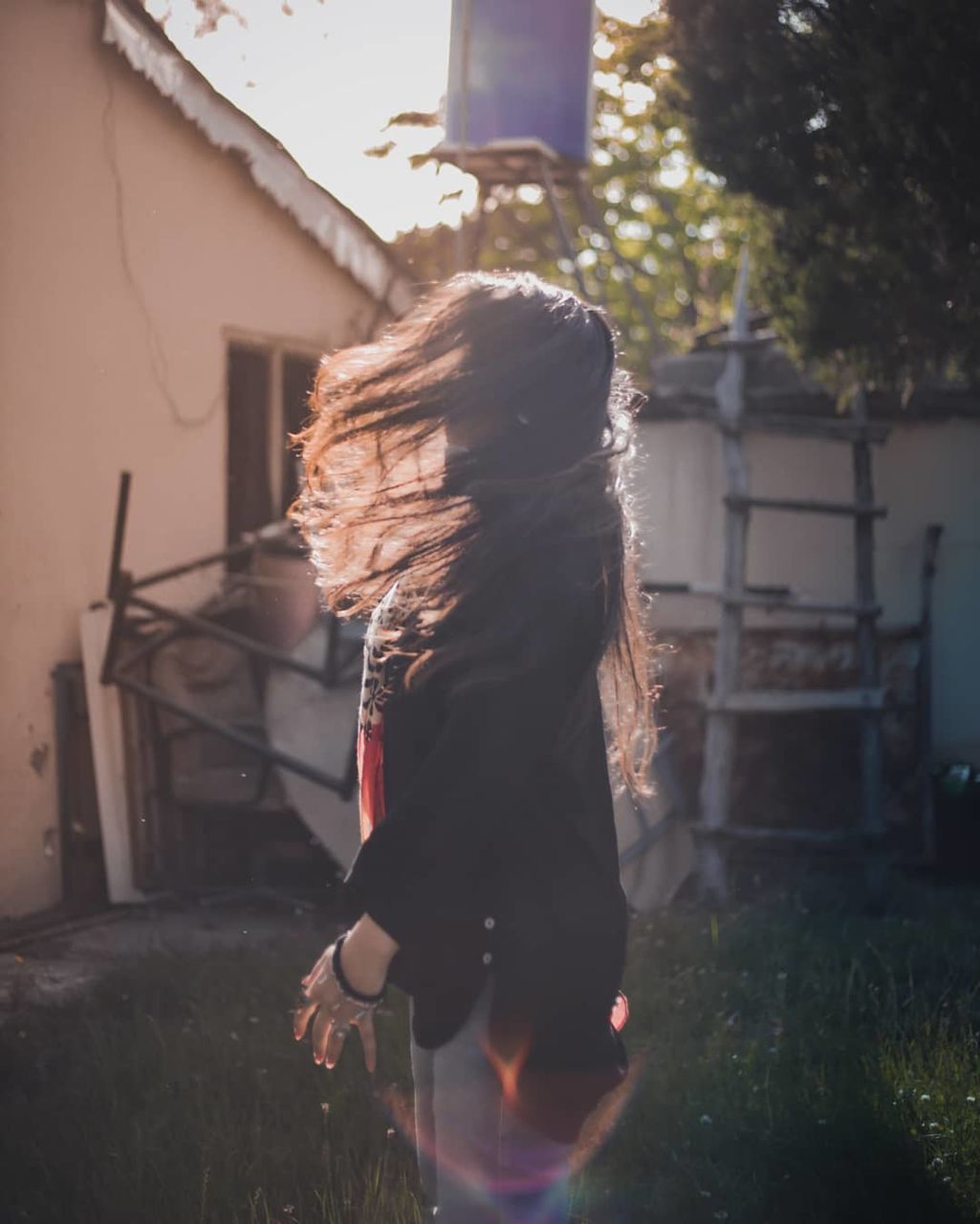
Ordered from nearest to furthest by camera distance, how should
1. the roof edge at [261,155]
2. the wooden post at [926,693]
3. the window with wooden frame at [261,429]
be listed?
the roof edge at [261,155] < the wooden post at [926,693] < the window with wooden frame at [261,429]

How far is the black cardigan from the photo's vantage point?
2176mm

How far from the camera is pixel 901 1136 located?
3.80 m

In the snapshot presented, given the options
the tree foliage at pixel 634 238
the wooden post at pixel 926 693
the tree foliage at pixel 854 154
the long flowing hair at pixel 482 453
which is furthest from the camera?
the tree foliage at pixel 634 238

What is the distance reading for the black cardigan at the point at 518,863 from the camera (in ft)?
7.14

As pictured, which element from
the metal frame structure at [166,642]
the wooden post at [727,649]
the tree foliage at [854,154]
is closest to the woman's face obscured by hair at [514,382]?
the tree foliage at [854,154]

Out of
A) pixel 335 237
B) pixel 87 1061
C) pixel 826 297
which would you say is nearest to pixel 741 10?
pixel 826 297

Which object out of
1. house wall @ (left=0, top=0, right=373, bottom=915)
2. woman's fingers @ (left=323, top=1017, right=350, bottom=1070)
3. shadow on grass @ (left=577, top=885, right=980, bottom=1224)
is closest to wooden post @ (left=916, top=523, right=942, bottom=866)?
shadow on grass @ (left=577, top=885, right=980, bottom=1224)

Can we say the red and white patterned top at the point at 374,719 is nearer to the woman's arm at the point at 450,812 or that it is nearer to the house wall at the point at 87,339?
the woman's arm at the point at 450,812

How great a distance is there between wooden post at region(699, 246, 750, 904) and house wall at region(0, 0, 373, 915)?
9.66 feet

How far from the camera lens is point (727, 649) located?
23.4 feet

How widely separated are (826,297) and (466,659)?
4.69 meters

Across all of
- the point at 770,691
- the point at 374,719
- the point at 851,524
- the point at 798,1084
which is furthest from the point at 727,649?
the point at 374,719

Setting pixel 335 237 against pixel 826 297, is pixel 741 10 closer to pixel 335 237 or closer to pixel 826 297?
pixel 826 297

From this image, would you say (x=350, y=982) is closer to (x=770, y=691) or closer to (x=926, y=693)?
(x=770, y=691)
